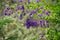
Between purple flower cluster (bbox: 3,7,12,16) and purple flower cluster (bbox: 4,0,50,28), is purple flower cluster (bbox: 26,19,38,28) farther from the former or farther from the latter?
purple flower cluster (bbox: 3,7,12,16)

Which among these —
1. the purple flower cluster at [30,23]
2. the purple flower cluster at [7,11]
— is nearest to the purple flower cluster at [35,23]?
the purple flower cluster at [30,23]

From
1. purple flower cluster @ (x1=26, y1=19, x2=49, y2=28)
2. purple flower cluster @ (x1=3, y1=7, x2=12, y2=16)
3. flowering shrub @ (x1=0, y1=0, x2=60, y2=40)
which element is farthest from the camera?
purple flower cluster @ (x1=3, y1=7, x2=12, y2=16)

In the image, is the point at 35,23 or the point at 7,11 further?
the point at 7,11

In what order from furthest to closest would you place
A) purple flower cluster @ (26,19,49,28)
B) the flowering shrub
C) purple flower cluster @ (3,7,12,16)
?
1. purple flower cluster @ (3,7,12,16)
2. purple flower cluster @ (26,19,49,28)
3. the flowering shrub

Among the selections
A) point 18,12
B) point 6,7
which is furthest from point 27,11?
point 6,7

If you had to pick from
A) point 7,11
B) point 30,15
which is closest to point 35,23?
point 30,15

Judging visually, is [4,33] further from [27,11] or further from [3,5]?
[3,5]

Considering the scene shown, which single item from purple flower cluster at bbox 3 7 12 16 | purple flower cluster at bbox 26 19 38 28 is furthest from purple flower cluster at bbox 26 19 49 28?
purple flower cluster at bbox 3 7 12 16

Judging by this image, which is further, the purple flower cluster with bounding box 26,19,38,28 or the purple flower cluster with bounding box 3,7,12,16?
the purple flower cluster with bounding box 3,7,12,16

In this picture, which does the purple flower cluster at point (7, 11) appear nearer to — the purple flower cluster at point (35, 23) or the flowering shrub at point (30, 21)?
the flowering shrub at point (30, 21)

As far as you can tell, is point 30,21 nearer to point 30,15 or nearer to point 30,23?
point 30,23

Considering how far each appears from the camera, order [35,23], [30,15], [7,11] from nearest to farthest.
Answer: [35,23]
[30,15]
[7,11]
